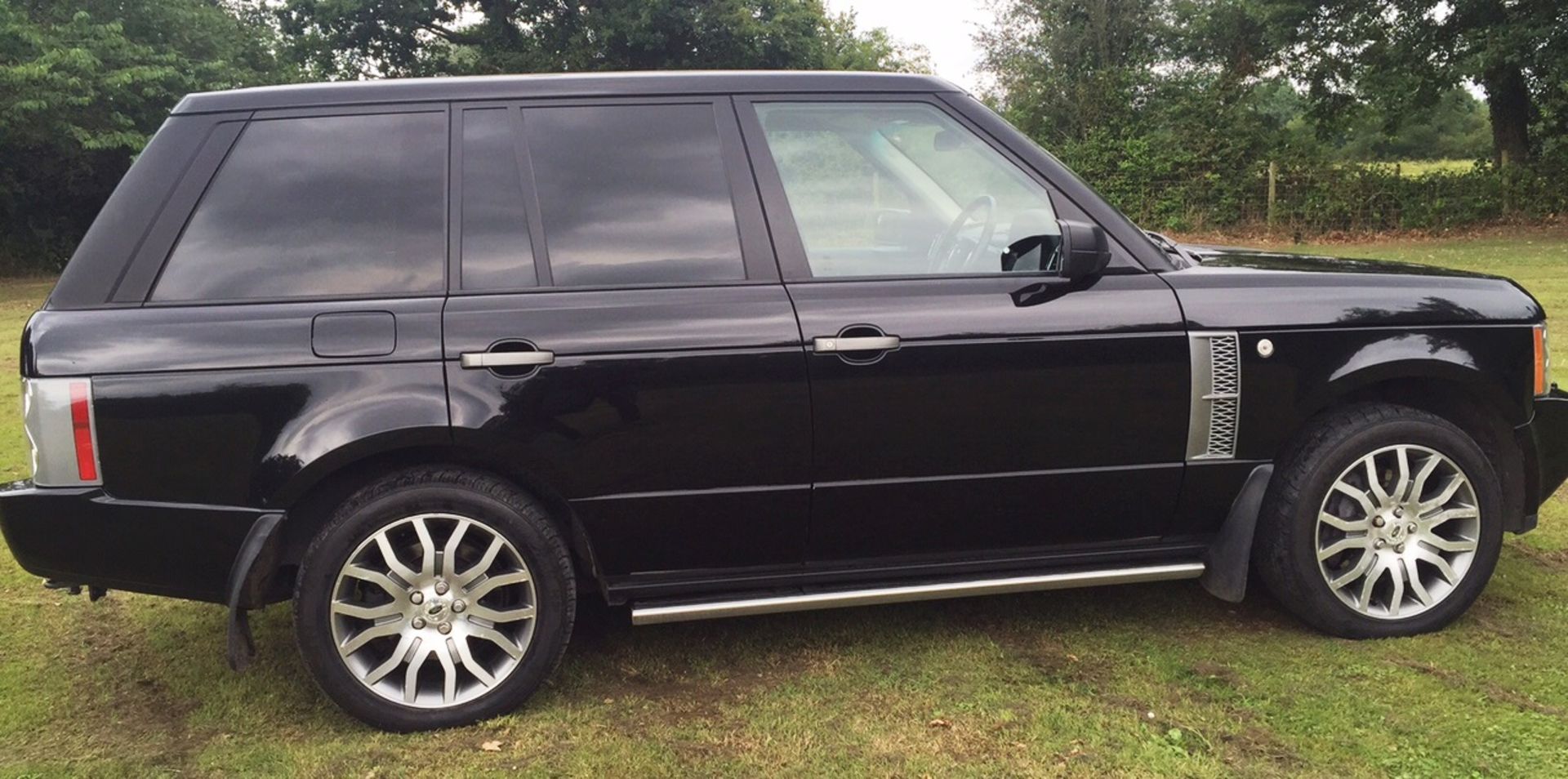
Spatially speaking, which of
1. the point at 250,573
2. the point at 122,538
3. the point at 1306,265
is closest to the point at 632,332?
the point at 250,573

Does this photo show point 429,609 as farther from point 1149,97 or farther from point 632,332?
point 1149,97

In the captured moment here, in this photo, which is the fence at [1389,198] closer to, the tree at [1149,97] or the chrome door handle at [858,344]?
the tree at [1149,97]

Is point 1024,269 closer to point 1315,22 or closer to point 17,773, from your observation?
point 17,773

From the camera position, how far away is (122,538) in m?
2.72

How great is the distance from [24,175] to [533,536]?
27.3 meters

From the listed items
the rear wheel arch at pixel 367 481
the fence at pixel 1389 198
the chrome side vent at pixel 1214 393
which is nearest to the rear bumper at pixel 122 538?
the rear wheel arch at pixel 367 481

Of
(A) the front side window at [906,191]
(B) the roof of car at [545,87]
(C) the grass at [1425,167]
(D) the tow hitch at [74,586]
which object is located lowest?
(D) the tow hitch at [74,586]

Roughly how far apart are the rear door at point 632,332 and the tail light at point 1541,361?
240 cm

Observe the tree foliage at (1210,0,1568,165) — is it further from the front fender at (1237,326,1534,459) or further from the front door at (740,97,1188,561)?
the front door at (740,97,1188,561)

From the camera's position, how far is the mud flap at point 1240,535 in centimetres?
315

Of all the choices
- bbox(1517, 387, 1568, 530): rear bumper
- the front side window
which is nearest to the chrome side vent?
the front side window

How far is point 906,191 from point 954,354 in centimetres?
64

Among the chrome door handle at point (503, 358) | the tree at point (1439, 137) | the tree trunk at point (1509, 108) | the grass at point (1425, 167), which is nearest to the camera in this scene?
the chrome door handle at point (503, 358)

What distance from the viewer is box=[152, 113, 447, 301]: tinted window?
9.14 feet
